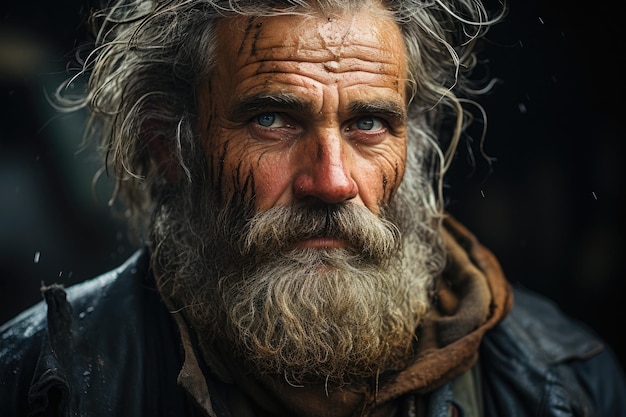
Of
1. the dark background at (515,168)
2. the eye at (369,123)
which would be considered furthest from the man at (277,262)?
the dark background at (515,168)

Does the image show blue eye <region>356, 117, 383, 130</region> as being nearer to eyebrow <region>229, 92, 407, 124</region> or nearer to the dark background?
eyebrow <region>229, 92, 407, 124</region>

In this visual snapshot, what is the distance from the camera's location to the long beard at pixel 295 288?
6.64ft

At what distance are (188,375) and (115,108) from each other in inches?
41.0

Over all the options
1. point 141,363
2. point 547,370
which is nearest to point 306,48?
point 141,363

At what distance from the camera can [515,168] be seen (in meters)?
3.95

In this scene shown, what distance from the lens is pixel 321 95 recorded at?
2035 millimetres

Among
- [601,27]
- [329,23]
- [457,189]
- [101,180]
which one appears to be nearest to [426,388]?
[329,23]

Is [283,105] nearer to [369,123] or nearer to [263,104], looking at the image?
[263,104]

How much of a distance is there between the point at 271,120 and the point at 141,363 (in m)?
0.82

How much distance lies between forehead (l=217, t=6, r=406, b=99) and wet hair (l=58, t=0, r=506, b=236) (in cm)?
4

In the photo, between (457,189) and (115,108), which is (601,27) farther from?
(115,108)

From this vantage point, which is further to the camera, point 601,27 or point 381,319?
point 601,27

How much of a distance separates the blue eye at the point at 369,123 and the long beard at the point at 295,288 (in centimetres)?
26

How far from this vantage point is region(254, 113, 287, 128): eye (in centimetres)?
210
